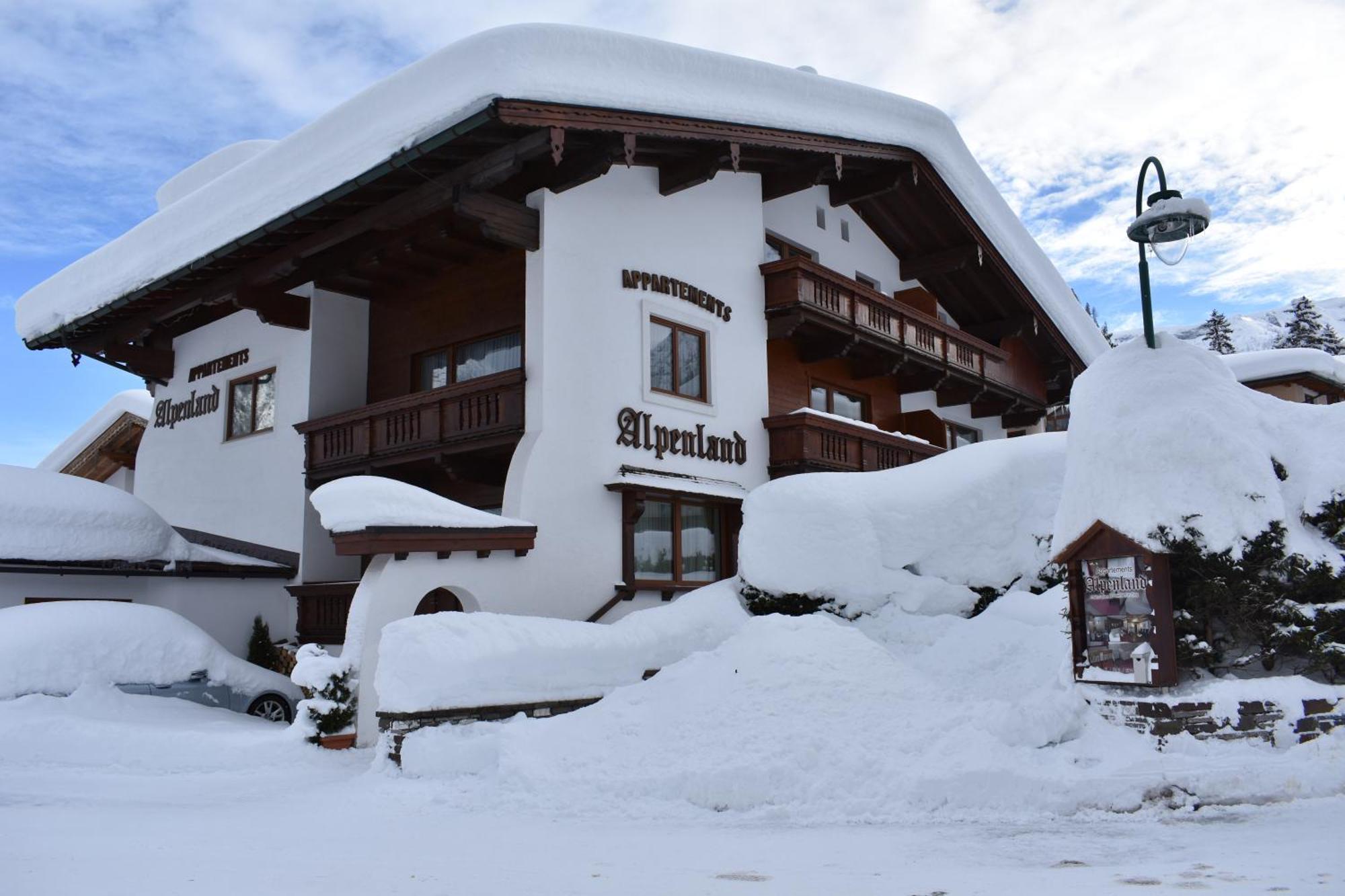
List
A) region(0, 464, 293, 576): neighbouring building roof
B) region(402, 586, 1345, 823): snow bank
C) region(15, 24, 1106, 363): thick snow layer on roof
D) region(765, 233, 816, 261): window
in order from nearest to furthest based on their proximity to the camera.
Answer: region(402, 586, 1345, 823): snow bank → region(15, 24, 1106, 363): thick snow layer on roof → region(0, 464, 293, 576): neighbouring building roof → region(765, 233, 816, 261): window

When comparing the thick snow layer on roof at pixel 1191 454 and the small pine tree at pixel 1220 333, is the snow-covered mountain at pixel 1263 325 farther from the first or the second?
the thick snow layer on roof at pixel 1191 454

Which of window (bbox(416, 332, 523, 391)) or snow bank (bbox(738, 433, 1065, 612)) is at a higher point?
window (bbox(416, 332, 523, 391))

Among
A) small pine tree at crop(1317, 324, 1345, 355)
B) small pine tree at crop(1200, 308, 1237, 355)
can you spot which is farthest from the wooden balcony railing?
small pine tree at crop(1200, 308, 1237, 355)

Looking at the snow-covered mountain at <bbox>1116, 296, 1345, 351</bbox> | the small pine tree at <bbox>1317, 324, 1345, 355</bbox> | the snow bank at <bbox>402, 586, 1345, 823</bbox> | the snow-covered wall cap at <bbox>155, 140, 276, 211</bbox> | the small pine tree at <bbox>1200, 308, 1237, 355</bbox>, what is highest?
the snow-covered mountain at <bbox>1116, 296, 1345, 351</bbox>

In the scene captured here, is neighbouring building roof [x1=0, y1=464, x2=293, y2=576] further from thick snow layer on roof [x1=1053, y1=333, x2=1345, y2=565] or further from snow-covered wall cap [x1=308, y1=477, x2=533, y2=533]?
thick snow layer on roof [x1=1053, y1=333, x2=1345, y2=565]

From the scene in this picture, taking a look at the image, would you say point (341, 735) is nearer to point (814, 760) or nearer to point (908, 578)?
point (814, 760)

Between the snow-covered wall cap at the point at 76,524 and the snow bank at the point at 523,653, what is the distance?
29.3 ft

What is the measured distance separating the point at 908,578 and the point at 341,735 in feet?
25.0

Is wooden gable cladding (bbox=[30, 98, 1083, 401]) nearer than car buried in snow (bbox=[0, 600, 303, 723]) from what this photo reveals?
No

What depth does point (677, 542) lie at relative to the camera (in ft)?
Result: 57.2

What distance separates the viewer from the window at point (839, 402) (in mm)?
22172

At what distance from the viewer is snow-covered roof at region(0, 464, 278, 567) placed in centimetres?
1666

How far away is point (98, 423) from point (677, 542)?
18.1m

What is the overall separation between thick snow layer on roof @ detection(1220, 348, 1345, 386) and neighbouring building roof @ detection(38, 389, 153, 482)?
27595 mm
